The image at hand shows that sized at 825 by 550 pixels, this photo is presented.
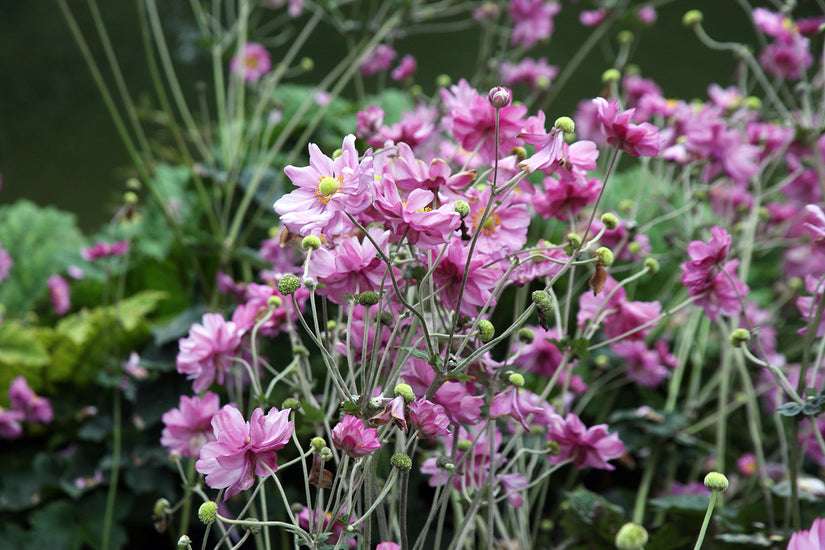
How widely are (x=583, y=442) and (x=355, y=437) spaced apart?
0.28 m

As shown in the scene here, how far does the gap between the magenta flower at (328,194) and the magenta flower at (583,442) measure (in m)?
0.29

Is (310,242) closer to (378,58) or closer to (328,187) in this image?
(328,187)

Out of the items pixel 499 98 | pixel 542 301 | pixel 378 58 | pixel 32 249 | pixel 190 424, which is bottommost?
pixel 32 249

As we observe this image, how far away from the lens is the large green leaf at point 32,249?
5.13 feet

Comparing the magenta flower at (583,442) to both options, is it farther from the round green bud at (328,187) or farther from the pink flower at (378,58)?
the pink flower at (378,58)

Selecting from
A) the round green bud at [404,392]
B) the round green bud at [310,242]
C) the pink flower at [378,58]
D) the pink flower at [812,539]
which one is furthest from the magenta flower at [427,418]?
the pink flower at [378,58]

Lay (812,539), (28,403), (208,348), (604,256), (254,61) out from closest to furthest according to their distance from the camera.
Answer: (812,539), (604,256), (208,348), (28,403), (254,61)

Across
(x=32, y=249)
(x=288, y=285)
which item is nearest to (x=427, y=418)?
(x=288, y=285)

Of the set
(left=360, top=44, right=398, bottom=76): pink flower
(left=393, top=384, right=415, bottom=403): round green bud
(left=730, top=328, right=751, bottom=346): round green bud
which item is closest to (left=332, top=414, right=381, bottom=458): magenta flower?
(left=393, top=384, right=415, bottom=403): round green bud

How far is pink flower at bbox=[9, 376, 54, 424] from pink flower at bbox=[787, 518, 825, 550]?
3.52 feet

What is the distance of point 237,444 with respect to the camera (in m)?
0.50

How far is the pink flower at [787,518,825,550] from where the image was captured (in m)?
0.45

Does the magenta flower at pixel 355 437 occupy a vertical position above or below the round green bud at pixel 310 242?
below

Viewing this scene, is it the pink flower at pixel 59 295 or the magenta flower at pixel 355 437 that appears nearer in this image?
the magenta flower at pixel 355 437
